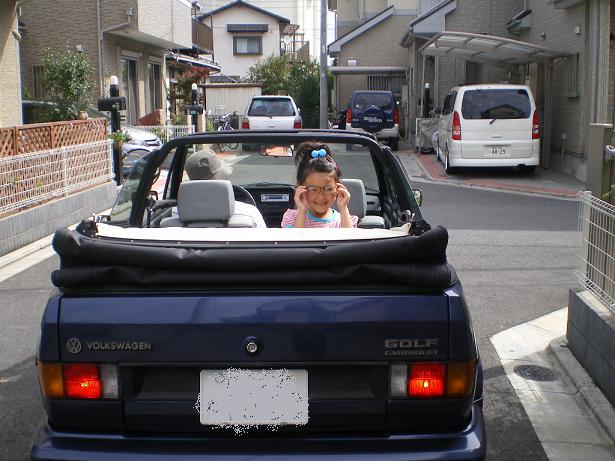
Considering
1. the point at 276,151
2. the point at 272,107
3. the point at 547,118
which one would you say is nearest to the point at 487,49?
the point at 547,118

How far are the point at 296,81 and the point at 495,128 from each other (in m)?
25.6

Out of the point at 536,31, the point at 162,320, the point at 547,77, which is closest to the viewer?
the point at 162,320

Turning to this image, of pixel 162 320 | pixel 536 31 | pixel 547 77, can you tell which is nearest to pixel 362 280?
pixel 162 320

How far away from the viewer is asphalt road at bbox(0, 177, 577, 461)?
14.1 ft

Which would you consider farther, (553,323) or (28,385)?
(553,323)

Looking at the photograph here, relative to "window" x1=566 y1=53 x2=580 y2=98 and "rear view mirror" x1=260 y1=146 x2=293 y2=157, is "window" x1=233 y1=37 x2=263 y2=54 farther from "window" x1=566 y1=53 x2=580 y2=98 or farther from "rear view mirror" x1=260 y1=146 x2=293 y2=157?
"rear view mirror" x1=260 y1=146 x2=293 y2=157

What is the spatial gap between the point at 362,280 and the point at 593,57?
507 inches

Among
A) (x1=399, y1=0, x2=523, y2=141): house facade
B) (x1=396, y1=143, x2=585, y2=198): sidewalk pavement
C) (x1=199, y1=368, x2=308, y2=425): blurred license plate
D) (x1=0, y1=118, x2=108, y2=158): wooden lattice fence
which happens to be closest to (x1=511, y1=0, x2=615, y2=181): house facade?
(x1=396, y1=143, x2=585, y2=198): sidewalk pavement

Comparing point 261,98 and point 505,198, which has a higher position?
point 261,98

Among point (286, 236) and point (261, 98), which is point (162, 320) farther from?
point (261, 98)

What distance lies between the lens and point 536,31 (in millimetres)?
19375

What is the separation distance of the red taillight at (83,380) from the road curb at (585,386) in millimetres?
2663

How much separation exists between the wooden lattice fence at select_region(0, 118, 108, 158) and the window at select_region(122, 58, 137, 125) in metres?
9.54

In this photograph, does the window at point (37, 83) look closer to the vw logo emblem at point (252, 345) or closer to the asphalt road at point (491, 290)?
the asphalt road at point (491, 290)
